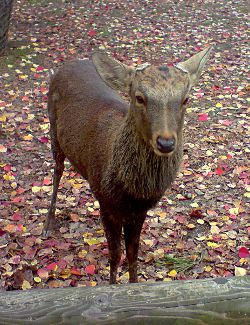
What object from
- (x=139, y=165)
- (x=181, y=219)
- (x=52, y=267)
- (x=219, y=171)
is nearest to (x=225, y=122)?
(x=219, y=171)

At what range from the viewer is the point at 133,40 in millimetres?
11039

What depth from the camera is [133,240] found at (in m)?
4.05

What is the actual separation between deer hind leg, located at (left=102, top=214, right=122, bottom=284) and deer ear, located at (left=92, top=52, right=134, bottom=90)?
1.09 meters

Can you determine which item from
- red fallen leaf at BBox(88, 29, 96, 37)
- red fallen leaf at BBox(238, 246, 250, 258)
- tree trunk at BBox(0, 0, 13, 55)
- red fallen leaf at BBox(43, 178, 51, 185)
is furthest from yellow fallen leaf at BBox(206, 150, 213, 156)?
red fallen leaf at BBox(88, 29, 96, 37)

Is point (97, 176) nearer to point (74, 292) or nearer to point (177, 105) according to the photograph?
point (177, 105)

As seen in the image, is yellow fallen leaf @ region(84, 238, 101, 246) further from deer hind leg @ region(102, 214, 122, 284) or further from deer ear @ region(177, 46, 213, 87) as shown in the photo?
deer ear @ region(177, 46, 213, 87)

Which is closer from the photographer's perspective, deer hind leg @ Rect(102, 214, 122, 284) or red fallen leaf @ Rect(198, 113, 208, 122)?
deer hind leg @ Rect(102, 214, 122, 284)

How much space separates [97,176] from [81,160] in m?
0.50

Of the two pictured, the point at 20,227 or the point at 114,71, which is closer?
the point at 114,71

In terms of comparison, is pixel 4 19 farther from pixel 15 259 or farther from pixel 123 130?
pixel 123 130

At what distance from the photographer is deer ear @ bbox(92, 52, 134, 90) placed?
327 cm

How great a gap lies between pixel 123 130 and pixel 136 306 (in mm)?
1644

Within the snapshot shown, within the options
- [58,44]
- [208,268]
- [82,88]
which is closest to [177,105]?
[82,88]

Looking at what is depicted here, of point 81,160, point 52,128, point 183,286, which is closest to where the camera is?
point 183,286
